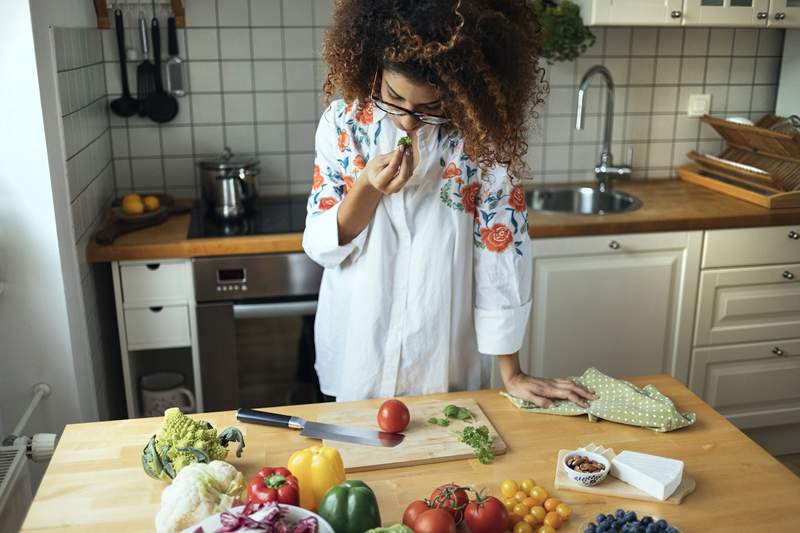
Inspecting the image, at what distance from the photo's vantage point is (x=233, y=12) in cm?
261

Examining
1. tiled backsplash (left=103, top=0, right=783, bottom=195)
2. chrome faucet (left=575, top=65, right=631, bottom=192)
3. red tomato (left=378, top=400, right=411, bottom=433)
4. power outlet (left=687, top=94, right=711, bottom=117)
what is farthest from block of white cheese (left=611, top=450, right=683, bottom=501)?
power outlet (left=687, top=94, right=711, bottom=117)

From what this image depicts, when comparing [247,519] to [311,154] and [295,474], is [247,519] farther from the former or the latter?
[311,154]

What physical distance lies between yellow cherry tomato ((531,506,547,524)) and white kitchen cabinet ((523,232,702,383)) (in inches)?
56.6

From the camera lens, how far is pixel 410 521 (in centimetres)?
102

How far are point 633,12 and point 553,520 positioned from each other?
196 cm

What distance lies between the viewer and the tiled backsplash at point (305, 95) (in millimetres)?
2635

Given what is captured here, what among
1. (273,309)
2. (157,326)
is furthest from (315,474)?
(157,326)

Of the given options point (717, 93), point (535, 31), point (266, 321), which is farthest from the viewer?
point (717, 93)

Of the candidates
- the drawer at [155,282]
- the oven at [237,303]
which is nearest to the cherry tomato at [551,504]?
the oven at [237,303]

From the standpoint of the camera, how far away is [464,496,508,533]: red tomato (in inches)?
40.1

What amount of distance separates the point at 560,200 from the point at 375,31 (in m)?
1.82

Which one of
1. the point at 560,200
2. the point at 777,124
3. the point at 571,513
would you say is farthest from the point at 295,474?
the point at 777,124

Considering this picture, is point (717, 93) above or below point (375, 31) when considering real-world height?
below

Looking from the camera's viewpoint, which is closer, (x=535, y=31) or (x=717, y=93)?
(x=535, y=31)
